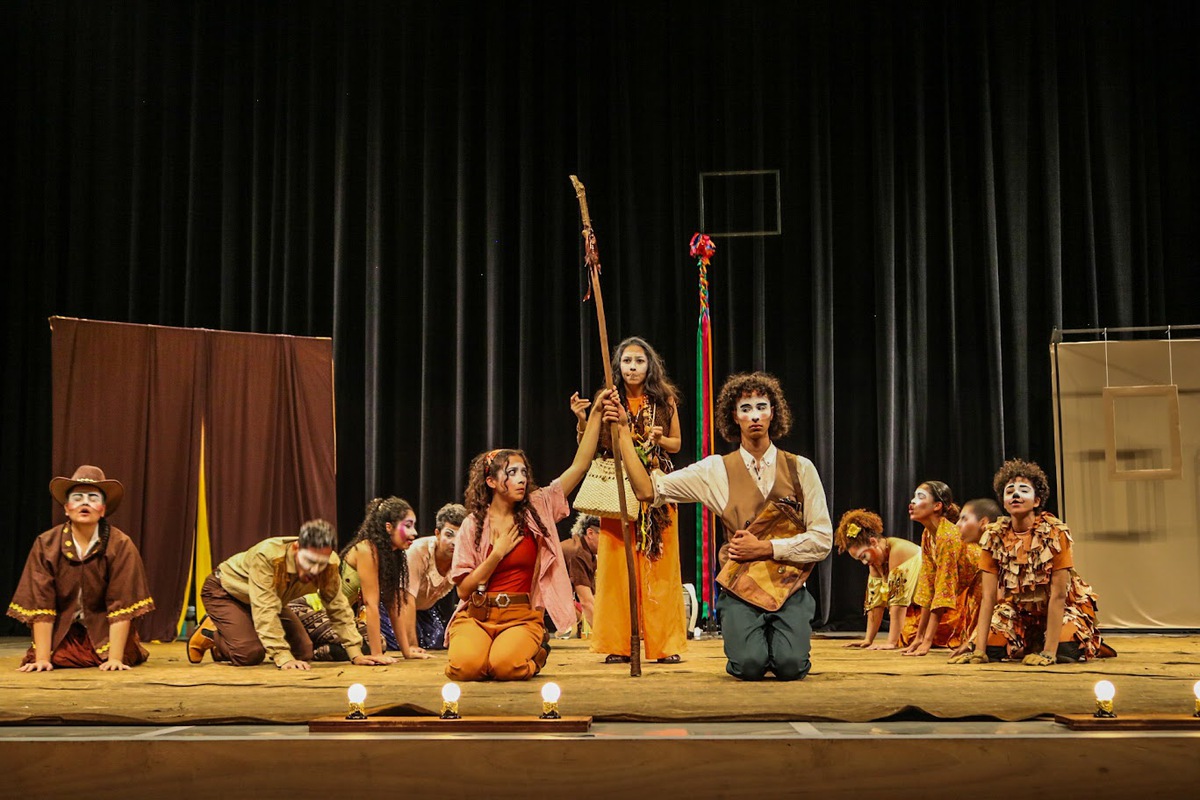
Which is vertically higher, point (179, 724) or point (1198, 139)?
point (1198, 139)

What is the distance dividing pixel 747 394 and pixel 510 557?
103cm

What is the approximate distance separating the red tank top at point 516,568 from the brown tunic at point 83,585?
6.06ft

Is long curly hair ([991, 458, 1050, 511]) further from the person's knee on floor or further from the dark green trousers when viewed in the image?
the person's knee on floor

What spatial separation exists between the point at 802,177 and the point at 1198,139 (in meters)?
2.49

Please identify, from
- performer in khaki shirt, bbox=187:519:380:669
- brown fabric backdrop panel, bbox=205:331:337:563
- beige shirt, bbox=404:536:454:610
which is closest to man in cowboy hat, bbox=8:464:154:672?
performer in khaki shirt, bbox=187:519:380:669

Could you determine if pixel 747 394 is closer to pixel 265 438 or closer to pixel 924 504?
pixel 924 504

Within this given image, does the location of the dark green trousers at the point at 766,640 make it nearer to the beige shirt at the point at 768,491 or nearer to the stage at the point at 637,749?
the beige shirt at the point at 768,491

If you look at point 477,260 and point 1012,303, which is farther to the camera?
point 477,260

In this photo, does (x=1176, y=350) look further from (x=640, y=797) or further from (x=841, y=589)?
(x=640, y=797)

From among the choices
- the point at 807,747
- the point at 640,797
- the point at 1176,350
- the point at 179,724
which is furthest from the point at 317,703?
the point at 1176,350

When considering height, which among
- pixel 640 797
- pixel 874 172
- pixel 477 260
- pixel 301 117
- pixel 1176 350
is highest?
pixel 301 117

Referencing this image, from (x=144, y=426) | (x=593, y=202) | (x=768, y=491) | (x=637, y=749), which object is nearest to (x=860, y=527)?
(x=768, y=491)

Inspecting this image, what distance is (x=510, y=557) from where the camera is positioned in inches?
167

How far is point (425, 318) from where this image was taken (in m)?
7.85
